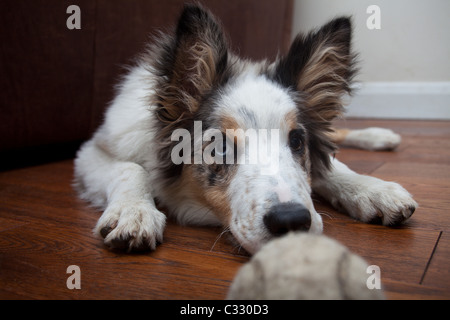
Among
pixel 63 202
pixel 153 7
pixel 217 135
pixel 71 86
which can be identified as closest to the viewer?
pixel 217 135

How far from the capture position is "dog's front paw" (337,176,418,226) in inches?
66.2

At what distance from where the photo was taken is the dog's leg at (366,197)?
169 cm

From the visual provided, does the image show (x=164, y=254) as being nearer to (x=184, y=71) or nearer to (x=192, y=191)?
(x=192, y=191)

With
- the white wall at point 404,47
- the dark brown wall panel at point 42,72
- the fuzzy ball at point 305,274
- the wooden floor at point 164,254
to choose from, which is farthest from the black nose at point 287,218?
the white wall at point 404,47

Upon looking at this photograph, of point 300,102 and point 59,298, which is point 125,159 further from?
point 59,298

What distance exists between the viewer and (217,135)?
5.62ft

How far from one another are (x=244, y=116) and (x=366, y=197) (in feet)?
2.14

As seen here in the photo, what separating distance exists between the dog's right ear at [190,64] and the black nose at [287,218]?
0.73 meters

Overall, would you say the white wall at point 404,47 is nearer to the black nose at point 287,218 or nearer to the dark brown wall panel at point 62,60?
the dark brown wall panel at point 62,60

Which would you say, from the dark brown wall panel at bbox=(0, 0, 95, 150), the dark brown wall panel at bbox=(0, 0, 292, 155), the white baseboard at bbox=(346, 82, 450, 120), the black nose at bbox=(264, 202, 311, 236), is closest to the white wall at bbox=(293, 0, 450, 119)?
the white baseboard at bbox=(346, 82, 450, 120)

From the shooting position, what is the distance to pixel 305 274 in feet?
2.80
